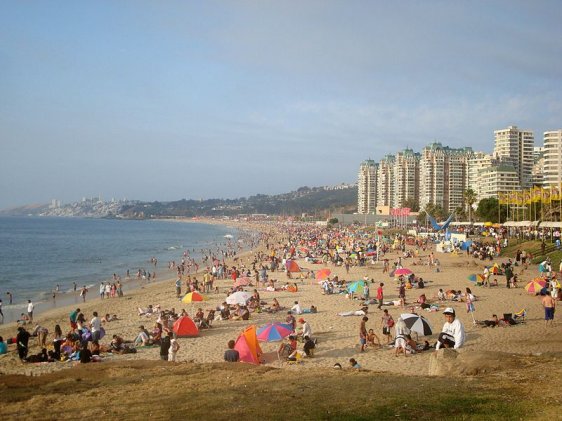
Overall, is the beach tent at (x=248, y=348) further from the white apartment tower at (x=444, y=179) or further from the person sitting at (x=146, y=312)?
the white apartment tower at (x=444, y=179)

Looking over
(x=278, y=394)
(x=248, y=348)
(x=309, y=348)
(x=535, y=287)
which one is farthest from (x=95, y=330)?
(x=535, y=287)

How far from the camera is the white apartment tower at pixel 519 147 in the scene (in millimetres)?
119125

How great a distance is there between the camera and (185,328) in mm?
15625

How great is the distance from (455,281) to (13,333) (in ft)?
68.0

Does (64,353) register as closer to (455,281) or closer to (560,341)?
(560,341)

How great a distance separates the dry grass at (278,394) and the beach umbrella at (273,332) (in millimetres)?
3913

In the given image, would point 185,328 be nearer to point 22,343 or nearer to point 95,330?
point 95,330

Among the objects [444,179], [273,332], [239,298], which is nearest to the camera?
[273,332]

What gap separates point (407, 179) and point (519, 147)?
28.1 meters

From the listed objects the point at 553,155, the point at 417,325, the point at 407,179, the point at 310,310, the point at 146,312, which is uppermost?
the point at 553,155

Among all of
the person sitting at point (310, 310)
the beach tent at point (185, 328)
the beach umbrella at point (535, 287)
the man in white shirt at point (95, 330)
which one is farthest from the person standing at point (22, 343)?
the beach umbrella at point (535, 287)

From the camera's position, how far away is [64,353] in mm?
12859

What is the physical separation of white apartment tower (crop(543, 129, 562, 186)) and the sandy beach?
80.0m

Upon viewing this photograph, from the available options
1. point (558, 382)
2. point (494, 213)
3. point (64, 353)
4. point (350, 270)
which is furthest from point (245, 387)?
point (494, 213)
